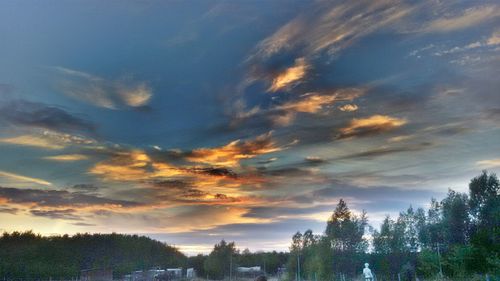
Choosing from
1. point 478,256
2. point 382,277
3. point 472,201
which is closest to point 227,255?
point 382,277

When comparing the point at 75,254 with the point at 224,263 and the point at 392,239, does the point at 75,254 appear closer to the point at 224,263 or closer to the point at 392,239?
the point at 224,263

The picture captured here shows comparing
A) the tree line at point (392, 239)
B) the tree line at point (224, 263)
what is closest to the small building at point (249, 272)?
the tree line at point (224, 263)

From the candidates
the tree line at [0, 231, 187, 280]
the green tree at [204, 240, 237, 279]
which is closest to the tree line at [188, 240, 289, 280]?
the green tree at [204, 240, 237, 279]

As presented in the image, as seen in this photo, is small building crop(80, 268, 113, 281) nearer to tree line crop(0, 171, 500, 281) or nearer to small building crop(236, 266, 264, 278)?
tree line crop(0, 171, 500, 281)

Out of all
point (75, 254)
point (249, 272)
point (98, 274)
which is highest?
point (75, 254)

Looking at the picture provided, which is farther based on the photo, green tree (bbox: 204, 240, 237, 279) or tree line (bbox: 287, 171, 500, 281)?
green tree (bbox: 204, 240, 237, 279)

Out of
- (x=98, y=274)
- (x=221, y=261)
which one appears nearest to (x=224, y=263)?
(x=221, y=261)

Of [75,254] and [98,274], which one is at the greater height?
[75,254]

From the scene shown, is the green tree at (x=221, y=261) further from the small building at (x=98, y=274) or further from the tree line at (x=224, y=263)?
the small building at (x=98, y=274)

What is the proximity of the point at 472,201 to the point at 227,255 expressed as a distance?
58090mm

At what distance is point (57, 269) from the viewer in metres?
110

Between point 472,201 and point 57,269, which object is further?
point 57,269

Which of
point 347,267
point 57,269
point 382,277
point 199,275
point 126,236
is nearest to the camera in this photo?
point 382,277

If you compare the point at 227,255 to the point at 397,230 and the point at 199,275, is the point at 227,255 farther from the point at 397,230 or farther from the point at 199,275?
the point at 397,230
